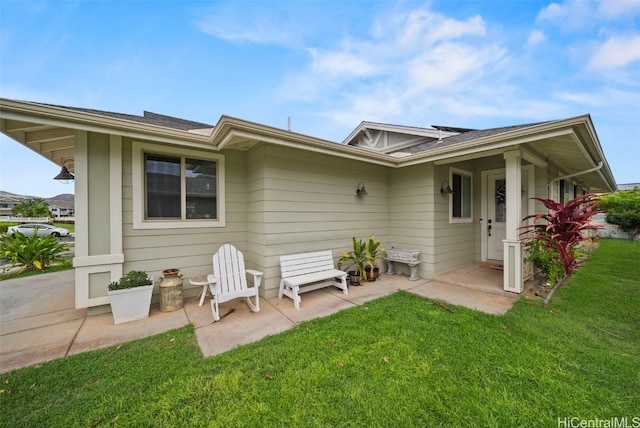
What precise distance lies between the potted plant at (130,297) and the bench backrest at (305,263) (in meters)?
1.88

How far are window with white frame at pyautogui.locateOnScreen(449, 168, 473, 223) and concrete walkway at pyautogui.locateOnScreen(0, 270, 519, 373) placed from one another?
6.18 ft

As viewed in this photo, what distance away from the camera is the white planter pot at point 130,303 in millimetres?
3133

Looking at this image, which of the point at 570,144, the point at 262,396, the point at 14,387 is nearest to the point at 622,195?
the point at 570,144

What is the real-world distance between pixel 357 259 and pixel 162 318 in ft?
11.1

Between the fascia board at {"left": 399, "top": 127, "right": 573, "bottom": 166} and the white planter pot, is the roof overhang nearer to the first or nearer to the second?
the fascia board at {"left": 399, "top": 127, "right": 573, "bottom": 166}

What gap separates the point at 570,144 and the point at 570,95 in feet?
26.6

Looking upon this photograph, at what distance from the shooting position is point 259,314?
342 cm

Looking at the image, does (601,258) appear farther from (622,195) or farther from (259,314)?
(622,195)

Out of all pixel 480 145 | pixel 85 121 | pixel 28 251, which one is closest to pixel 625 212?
pixel 480 145

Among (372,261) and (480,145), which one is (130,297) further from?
(480,145)

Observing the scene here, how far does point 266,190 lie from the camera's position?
3.96 metres

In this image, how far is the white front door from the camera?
19.4 feet

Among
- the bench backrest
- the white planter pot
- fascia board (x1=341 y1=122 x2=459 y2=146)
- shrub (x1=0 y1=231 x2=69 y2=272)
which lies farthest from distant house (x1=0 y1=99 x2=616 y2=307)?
shrub (x1=0 y1=231 x2=69 y2=272)

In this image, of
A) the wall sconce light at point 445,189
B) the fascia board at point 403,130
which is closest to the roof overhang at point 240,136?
the wall sconce light at point 445,189
